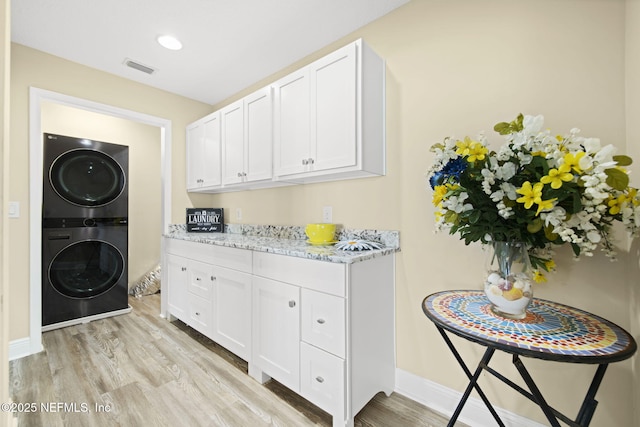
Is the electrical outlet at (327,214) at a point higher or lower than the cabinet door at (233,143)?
lower

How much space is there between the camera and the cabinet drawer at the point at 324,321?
4.58ft

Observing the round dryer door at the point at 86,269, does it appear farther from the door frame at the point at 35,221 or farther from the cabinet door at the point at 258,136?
the cabinet door at the point at 258,136

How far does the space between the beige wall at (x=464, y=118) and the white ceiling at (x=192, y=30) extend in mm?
173

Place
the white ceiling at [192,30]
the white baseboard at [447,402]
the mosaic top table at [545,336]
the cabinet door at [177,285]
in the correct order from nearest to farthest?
the mosaic top table at [545,336] → the white baseboard at [447,402] → the white ceiling at [192,30] → the cabinet door at [177,285]

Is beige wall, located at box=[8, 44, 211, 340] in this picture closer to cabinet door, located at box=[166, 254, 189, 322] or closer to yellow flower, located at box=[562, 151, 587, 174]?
cabinet door, located at box=[166, 254, 189, 322]

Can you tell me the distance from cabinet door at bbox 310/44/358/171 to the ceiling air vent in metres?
1.73

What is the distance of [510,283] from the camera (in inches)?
39.7

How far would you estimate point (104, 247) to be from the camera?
9.66 feet

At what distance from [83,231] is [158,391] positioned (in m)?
2.01

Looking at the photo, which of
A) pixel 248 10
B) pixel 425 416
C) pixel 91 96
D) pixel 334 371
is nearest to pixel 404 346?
pixel 425 416

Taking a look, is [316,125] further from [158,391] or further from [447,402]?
[158,391]

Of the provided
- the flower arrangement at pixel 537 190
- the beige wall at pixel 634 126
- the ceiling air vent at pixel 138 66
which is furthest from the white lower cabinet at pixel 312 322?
the ceiling air vent at pixel 138 66

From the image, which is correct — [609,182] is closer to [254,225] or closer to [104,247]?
[254,225]

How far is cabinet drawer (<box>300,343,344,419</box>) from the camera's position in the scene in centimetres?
139
